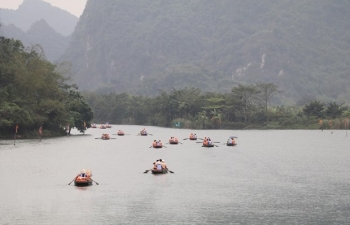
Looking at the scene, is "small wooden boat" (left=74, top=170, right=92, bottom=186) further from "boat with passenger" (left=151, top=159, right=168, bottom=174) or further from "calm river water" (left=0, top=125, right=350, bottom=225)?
"boat with passenger" (left=151, top=159, right=168, bottom=174)

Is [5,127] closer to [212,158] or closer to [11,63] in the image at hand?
[11,63]

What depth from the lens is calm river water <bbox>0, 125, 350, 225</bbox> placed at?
35500 millimetres

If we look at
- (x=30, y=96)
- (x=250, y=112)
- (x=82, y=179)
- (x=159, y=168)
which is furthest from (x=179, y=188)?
(x=250, y=112)

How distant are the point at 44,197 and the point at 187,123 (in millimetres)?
126083

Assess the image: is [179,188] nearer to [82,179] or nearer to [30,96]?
[82,179]

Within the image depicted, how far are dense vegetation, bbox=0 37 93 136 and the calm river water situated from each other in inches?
604

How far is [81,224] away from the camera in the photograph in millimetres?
33375

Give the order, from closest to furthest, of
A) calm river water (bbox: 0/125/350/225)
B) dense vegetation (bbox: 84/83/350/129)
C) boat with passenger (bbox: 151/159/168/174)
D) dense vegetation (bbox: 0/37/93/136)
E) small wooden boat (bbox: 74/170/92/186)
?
calm river water (bbox: 0/125/350/225), small wooden boat (bbox: 74/170/92/186), boat with passenger (bbox: 151/159/168/174), dense vegetation (bbox: 0/37/93/136), dense vegetation (bbox: 84/83/350/129)

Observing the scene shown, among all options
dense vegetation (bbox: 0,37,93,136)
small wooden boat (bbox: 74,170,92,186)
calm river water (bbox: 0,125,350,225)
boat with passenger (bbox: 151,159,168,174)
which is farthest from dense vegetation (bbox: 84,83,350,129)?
small wooden boat (bbox: 74,170,92,186)

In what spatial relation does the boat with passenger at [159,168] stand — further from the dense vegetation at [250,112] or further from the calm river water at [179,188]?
the dense vegetation at [250,112]

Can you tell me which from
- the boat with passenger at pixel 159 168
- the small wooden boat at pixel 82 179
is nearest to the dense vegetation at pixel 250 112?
the boat with passenger at pixel 159 168

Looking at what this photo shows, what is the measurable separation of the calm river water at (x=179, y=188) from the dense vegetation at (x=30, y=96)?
50.3 feet

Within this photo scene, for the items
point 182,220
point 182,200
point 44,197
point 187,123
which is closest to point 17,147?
point 44,197

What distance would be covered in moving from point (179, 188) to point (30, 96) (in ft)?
202
